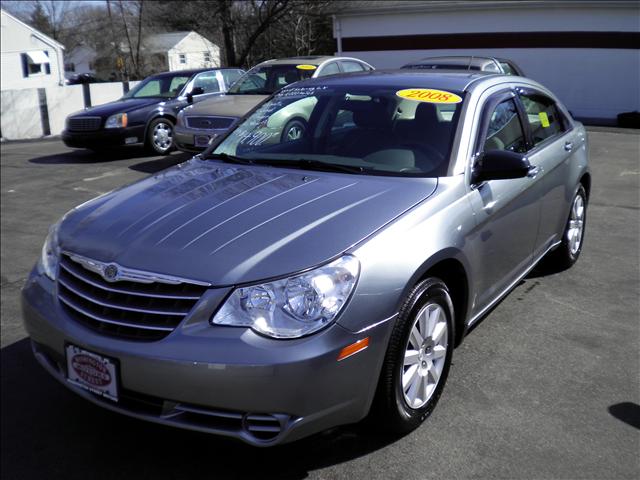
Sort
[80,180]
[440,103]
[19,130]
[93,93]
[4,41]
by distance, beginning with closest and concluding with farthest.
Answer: [440,103] < [80,180] < [19,130] < [93,93] < [4,41]

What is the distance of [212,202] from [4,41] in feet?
141

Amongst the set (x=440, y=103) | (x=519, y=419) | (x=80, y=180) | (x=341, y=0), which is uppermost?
(x=341, y=0)

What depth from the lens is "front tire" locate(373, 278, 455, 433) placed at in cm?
296

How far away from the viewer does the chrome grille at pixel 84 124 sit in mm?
12102

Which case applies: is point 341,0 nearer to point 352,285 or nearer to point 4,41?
point 352,285

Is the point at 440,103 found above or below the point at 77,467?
above

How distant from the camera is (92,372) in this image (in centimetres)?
289

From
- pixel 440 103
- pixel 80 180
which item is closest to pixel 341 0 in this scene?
pixel 80 180

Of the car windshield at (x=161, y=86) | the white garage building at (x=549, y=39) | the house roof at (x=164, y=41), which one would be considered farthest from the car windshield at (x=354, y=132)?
the house roof at (x=164, y=41)

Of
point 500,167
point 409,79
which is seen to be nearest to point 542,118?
point 409,79

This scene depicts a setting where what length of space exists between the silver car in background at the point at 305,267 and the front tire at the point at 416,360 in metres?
0.01

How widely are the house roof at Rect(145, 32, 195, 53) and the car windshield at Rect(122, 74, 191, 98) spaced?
3993cm

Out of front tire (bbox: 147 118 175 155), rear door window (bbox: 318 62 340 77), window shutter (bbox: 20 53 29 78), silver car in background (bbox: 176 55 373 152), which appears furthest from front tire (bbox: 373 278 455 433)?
window shutter (bbox: 20 53 29 78)

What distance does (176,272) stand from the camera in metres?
2.77
